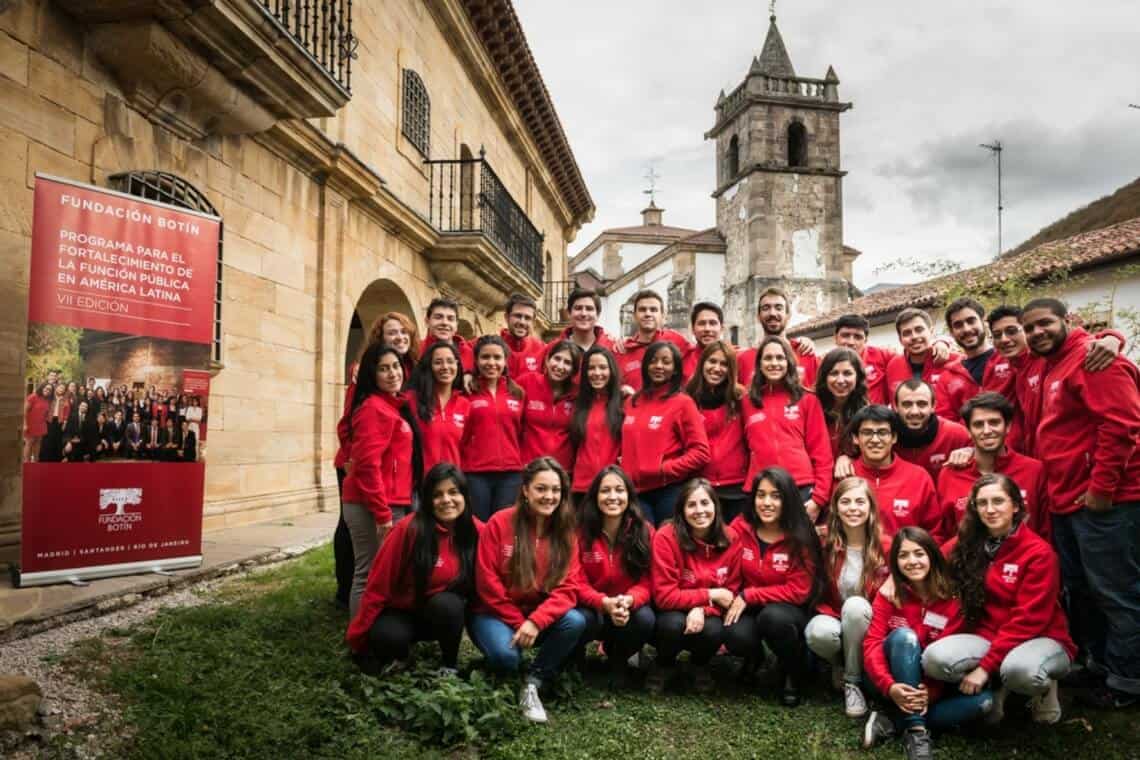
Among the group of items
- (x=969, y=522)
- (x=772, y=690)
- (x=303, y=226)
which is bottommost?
(x=772, y=690)

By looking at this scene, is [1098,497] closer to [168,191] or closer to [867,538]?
[867,538]

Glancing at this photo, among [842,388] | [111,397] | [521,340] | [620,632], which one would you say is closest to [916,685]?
[620,632]

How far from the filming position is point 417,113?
11.9 metres

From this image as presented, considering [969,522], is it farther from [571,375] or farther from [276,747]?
[276,747]

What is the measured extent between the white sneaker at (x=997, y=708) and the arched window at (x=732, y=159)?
41250 millimetres

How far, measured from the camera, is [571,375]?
207 inches

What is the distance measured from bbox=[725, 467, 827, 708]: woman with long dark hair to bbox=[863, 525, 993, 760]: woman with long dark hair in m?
0.39

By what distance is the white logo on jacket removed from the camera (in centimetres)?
372

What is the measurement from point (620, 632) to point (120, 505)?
3.37 m

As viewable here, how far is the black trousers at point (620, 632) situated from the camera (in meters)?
4.17

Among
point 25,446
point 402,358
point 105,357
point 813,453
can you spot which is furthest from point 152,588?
point 813,453

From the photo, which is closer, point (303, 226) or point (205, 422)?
point (205, 422)

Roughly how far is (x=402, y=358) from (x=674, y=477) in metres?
1.86

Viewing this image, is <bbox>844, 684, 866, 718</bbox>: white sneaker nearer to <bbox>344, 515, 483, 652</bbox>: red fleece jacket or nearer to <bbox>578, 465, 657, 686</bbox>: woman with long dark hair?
<bbox>578, 465, 657, 686</bbox>: woman with long dark hair
